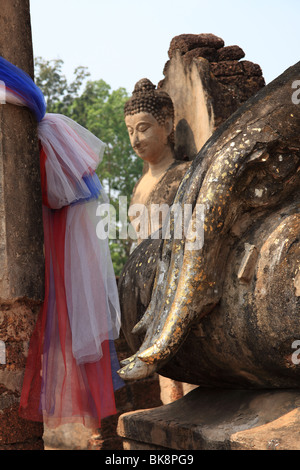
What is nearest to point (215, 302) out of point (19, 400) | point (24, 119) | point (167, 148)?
point (19, 400)

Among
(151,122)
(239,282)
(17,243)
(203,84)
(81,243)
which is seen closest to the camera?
(239,282)

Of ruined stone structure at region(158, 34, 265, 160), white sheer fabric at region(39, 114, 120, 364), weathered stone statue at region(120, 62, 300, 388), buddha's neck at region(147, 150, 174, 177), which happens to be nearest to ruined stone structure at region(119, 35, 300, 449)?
weathered stone statue at region(120, 62, 300, 388)

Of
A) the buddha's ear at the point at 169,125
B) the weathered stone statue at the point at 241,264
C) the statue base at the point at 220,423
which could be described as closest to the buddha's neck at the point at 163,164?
the buddha's ear at the point at 169,125

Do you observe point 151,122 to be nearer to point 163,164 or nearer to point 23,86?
point 163,164

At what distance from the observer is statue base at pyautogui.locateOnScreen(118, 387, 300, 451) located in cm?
205

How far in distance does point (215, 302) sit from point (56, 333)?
888 mm

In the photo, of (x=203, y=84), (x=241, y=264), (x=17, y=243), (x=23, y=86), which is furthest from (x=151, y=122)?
(x=241, y=264)

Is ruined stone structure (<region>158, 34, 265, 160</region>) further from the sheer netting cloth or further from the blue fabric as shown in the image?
the blue fabric

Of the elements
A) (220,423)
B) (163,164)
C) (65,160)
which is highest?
(163,164)

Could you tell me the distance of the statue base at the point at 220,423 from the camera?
2.05 m

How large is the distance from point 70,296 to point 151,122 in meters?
1.29

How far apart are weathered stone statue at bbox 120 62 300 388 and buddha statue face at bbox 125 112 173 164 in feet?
3.98

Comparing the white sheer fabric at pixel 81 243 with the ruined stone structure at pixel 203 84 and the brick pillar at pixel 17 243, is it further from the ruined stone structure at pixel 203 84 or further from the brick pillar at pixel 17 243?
the ruined stone structure at pixel 203 84

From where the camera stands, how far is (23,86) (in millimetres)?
2742
